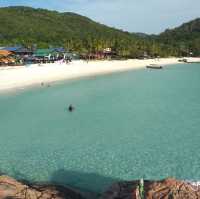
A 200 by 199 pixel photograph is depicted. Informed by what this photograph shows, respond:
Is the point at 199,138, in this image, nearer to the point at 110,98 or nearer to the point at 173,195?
the point at 173,195

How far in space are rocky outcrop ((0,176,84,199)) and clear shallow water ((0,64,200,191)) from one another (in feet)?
5.36

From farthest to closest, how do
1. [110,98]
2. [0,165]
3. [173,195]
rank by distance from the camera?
[110,98], [0,165], [173,195]

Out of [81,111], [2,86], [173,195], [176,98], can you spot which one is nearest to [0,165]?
[173,195]

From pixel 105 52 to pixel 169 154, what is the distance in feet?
306

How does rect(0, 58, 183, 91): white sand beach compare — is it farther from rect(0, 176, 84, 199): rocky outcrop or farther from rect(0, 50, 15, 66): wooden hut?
rect(0, 176, 84, 199): rocky outcrop

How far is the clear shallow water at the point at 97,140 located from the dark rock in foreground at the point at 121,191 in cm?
201

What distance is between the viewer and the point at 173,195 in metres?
10.0

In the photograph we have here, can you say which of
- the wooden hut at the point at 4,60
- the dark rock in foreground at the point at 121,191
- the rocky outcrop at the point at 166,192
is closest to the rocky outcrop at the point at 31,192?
the dark rock in foreground at the point at 121,191

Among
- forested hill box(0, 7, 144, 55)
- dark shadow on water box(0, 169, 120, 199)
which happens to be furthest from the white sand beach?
dark shadow on water box(0, 169, 120, 199)

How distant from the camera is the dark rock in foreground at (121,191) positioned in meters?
10.2

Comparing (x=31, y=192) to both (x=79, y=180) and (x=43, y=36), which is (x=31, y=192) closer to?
(x=79, y=180)

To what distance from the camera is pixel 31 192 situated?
12.2 metres

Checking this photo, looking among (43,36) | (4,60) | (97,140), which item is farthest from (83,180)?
(43,36)

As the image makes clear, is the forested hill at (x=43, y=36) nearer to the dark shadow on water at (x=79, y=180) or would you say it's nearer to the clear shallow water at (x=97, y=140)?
the clear shallow water at (x=97, y=140)
